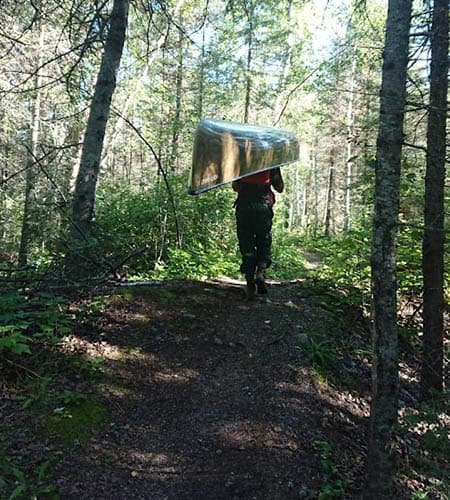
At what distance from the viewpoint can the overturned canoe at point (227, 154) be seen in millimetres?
5996

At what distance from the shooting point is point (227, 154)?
612cm

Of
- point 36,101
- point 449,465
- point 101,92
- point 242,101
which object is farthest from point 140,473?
point 242,101

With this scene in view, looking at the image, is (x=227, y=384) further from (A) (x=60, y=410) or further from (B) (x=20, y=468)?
(B) (x=20, y=468)

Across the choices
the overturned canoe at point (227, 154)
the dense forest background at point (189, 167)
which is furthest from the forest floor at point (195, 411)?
the overturned canoe at point (227, 154)

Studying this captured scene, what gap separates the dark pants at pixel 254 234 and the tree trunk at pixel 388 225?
8.71 feet

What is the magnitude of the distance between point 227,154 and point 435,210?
112 inches

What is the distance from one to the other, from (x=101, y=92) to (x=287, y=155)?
315cm

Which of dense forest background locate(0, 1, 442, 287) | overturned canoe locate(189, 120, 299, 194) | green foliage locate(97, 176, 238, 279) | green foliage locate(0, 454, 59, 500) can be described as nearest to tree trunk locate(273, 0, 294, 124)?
dense forest background locate(0, 1, 442, 287)

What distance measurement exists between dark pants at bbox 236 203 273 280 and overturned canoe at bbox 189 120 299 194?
0.54 meters

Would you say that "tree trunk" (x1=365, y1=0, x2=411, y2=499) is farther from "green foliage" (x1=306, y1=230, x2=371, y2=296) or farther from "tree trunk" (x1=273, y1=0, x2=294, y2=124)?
"tree trunk" (x1=273, y1=0, x2=294, y2=124)

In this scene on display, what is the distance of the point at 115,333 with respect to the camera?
452 centimetres

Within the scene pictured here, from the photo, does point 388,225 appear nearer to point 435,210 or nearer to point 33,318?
point 435,210

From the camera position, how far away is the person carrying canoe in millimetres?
5844

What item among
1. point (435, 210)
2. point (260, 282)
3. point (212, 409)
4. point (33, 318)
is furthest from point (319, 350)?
point (33, 318)
